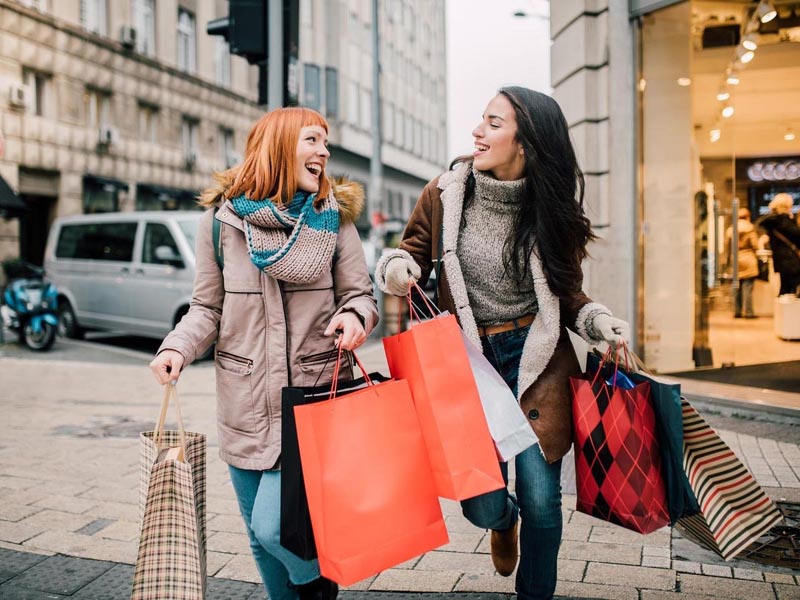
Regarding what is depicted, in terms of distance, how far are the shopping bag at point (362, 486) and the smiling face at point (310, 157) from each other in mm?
736

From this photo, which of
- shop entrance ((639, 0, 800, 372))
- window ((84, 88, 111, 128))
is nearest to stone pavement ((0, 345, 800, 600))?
shop entrance ((639, 0, 800, 372))

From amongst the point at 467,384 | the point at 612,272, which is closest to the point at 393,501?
the point at 467,384

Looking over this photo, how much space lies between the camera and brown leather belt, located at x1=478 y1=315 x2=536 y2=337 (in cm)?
279

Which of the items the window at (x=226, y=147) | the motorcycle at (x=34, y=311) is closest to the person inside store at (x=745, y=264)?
the motorcycle at (x=34, y=311)

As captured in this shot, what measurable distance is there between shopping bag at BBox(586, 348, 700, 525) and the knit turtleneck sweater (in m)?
0.51

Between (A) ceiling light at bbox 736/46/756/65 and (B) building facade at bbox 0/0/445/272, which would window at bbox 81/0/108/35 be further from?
(A) ceiling light at bbox 736/46/756/65

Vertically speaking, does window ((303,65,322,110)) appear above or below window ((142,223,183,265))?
above

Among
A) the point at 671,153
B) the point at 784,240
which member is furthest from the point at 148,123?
the point at 784,240

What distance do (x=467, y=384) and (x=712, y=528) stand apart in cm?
98

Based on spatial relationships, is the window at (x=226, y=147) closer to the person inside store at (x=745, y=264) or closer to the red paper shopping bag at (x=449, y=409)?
the person inside store at (x=745, y=264)

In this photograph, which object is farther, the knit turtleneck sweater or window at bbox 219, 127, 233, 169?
window at bbox 219, 127, 233, 169

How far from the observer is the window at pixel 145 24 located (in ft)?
79.1

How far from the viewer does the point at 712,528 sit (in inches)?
102

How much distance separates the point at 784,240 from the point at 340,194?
18.9 ft
